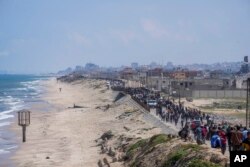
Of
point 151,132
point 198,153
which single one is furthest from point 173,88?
point 198,153

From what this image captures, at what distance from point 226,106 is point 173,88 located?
18025mm

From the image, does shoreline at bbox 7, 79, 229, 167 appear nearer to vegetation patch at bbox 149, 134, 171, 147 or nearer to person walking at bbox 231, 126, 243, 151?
vegetation patch at bbox 149, 134, 171, 147

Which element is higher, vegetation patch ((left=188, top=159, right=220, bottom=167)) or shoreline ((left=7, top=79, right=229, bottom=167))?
vegetation patch ((left=188, top=159, right=220, bottom=167))

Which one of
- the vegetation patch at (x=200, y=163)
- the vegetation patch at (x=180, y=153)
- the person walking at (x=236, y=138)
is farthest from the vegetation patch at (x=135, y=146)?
the person walking at (x=236, y=138)

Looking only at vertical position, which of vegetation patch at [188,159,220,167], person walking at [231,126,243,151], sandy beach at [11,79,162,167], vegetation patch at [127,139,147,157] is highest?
person walking at [231,126,243,151]

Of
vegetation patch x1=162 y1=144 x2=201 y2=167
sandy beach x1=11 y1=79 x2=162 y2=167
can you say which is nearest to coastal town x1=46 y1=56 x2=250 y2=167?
vegetation patch x1=162 y1=144 x2=201 y2=167

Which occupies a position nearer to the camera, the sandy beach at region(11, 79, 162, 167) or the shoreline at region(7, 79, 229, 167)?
the shoreline at region(7, 79, 229, 167)

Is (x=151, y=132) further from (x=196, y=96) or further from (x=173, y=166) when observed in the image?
(x=196, y=96)

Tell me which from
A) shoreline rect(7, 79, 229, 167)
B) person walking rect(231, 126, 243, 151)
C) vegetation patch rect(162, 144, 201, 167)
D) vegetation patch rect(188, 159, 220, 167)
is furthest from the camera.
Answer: shoreline rect(7, 79, 229, 167)

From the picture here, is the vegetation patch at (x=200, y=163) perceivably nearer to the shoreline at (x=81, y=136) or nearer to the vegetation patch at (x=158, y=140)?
the vegetation patch at (x=158, y=140)

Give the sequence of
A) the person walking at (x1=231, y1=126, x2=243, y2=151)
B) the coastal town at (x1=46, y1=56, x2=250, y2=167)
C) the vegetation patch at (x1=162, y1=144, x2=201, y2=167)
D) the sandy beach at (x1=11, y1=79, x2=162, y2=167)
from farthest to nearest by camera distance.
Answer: the sandy beach at (x1=11, y1=79, x2=162, y2=167)
the coastal town at (x1=46, y1=56, x2=250, y2=167)
the vegetation patch at (x1=162, y1=144, x2=201, y2=167)
the person walking at (x1=231, y1=126, x2=243, y2=151)

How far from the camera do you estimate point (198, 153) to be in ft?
61.9

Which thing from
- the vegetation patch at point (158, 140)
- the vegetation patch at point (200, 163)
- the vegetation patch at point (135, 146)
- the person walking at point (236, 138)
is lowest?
the vegetation patch at point (135, 146)

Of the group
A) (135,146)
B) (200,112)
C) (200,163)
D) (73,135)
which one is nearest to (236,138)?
(200,163)
